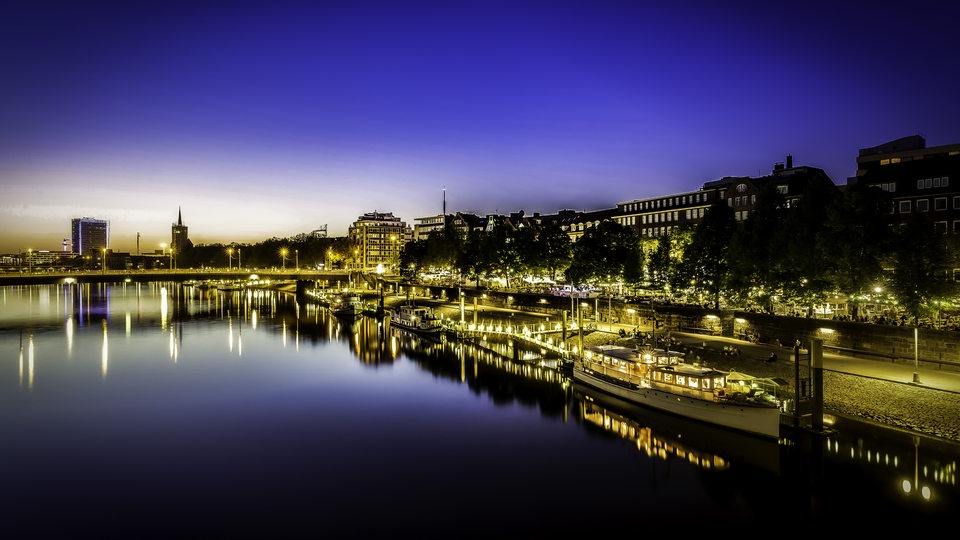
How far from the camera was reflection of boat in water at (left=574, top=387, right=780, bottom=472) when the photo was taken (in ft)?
88.8

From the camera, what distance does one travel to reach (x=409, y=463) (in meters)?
28.9

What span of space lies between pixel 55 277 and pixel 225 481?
248ft

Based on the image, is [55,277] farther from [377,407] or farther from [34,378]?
[377,407]

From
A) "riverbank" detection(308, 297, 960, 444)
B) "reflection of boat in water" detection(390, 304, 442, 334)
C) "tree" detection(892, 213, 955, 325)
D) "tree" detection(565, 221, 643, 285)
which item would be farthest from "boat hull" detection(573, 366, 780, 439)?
"reflection of boat in water" detection(390, 304, 442, 334)

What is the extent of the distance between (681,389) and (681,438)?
3.23 m

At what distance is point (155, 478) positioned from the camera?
89.2ft

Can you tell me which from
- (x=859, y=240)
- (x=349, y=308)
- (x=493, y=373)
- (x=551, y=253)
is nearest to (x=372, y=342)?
(x=493, y=373)

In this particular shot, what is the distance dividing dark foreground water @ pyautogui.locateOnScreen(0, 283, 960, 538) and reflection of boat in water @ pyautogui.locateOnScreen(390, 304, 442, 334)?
885 inches

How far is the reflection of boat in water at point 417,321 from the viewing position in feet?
239

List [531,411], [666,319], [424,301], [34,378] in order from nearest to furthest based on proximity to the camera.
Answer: [531,411]
[34,378]
[666,319]
[424,301]

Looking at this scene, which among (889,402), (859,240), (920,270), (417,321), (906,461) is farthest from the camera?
(417,321)

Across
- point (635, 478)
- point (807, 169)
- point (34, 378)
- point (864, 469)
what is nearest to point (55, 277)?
point (34, 378)

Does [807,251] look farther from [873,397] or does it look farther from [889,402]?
[889,402]

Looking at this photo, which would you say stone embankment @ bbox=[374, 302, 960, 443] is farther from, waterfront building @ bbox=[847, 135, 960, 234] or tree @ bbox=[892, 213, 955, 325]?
waterfront building @ bbox=[847, 135, 960, 234]
